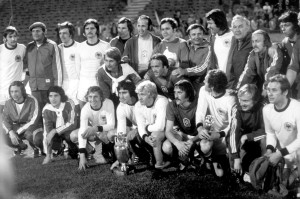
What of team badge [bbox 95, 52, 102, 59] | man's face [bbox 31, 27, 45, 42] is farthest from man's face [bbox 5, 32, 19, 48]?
team badge [bbox 95, 52, 102, 59]

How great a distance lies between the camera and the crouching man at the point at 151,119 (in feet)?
17.2

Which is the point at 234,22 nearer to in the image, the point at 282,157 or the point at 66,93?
the point at 282,157

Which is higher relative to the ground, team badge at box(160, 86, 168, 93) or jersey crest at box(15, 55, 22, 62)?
jersey crest at box(15, 55, 22, 62)

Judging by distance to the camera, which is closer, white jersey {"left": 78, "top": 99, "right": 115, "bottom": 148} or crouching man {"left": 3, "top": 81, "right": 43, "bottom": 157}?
white jersey {"left": 78, "top": 99, "right": 115, "bottom": 148}

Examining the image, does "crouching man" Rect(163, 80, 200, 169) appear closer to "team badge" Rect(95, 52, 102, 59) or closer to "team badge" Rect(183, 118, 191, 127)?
"team badge" Rect(183, 118, 191, 127)

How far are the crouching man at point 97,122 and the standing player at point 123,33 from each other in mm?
1047

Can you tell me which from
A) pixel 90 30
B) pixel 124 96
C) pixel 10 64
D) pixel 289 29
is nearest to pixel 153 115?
pixel 124 96

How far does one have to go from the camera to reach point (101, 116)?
6117 mm

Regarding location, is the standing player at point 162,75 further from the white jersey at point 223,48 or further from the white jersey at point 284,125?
the white jersey at point 284,125

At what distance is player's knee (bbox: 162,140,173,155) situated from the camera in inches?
204

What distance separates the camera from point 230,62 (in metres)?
5.61

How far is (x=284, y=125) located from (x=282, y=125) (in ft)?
0.09

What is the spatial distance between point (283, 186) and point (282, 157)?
257 millimetres

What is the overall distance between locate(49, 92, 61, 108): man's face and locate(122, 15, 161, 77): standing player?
44.1 inches
